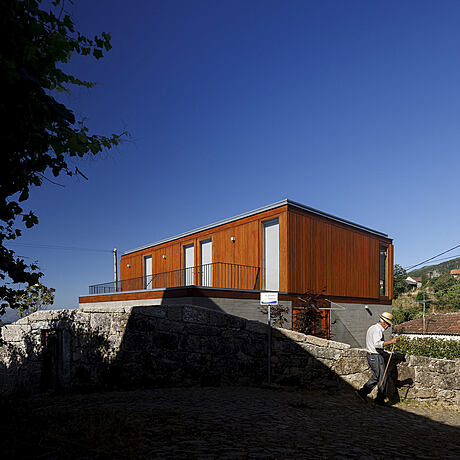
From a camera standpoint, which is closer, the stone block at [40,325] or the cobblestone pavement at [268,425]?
the cobblestone pavement at [268,425]

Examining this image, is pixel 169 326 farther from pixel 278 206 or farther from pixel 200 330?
pixel 278 206

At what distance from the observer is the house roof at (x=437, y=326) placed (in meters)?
32.4

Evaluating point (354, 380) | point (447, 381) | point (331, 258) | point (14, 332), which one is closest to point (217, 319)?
point (354, 380)

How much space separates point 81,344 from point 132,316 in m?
1.70

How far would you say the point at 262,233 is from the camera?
51.8 ft

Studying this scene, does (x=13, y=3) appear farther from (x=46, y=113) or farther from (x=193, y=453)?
(x=193, y=453)

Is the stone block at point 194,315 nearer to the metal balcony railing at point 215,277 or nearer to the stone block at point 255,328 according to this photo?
the stone block at point 255,328

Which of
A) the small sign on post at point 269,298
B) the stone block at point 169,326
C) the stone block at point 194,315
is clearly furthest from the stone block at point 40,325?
the small sign on post at point 269,298

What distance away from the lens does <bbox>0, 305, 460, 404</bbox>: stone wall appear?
27.3ft

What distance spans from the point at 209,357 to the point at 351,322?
35.6 ft

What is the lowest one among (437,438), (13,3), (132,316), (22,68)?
(437,438)

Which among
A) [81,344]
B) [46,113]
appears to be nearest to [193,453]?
[46,113]

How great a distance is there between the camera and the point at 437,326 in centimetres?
3378

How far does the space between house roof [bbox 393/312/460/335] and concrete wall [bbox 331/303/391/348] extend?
56.2 feet
